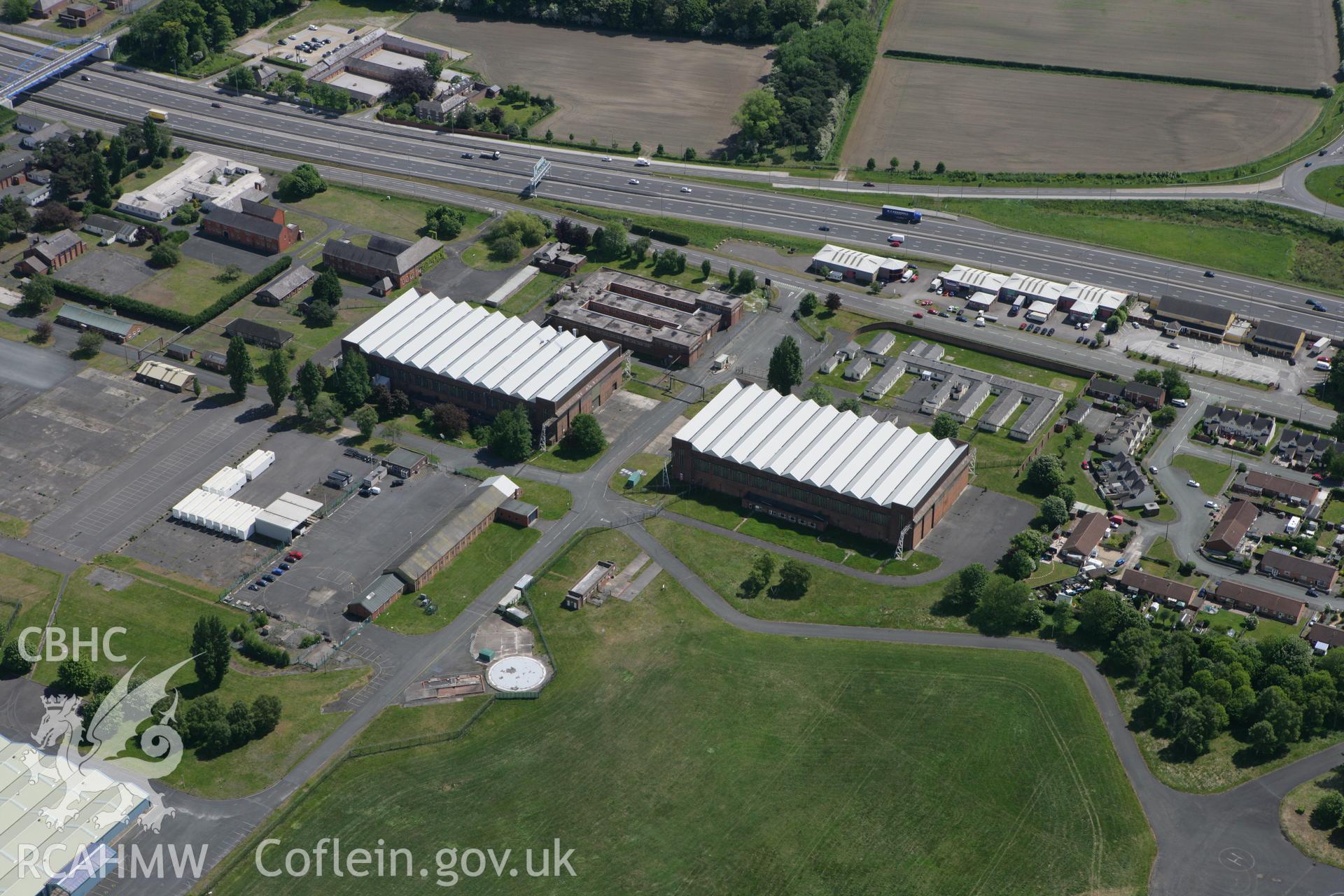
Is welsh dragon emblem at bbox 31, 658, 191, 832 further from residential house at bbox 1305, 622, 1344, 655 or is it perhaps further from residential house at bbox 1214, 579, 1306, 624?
residential house at bbox 1305, 622, 1344, 655

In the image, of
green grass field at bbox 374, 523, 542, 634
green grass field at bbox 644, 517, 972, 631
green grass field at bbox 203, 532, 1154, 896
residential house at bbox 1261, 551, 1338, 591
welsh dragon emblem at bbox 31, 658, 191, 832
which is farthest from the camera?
residential house at bbox 1261, 551, 1338, 591

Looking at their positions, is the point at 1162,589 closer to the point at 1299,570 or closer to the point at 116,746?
the point at 1299,570

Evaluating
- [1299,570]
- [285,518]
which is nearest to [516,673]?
[285,518]

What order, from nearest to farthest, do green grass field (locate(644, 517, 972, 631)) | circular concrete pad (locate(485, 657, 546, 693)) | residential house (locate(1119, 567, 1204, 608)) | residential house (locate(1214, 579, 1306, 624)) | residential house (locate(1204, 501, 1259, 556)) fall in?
circular concrete pad (locate(485, 657, 546, 693))
residential house (locate(1214, 579, 1306, 624))
green grass field (locate(644, 517, 972, 631))
residential house (locate(1119, 567, 1204, 608))
residential house (locate(1204, 501, 1259, 556))

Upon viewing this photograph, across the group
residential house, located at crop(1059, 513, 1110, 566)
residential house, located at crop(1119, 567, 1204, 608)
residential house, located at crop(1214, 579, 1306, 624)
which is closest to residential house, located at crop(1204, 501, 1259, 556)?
residential house, located at crop(1214, 579, 1306, 624)

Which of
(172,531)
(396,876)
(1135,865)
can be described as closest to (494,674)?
(396,876)

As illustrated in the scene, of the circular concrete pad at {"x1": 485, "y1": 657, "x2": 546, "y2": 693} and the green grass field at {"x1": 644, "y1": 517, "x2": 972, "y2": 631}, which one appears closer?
the circular concrete pad at {"x1": 485, "y1": 657, "x2": 546, "y2": 693}
